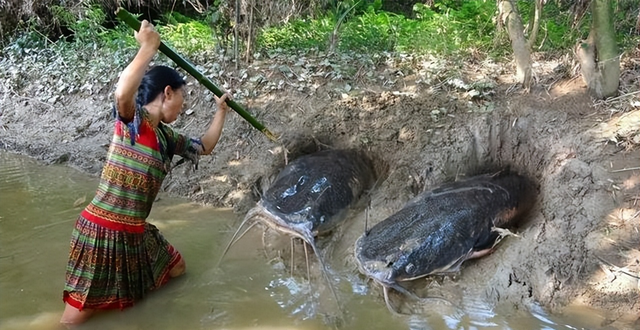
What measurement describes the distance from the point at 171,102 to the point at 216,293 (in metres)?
1.30

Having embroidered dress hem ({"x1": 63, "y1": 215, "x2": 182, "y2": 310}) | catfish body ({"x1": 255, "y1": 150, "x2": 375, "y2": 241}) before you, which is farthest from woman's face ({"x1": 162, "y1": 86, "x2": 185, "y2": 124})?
catfish body ({"x1": 255, "y1": 150, "x2": 375, "y2": 241})

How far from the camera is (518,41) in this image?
4.93m

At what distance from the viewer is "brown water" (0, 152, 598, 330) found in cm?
315

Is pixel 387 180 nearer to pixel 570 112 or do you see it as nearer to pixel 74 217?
pixel 570 112

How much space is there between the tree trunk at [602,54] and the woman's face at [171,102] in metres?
3.46

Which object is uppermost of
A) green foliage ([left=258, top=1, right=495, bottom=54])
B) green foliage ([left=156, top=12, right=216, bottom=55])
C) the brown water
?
green foliage ([left=258, top=1, right=495, bottom=54])

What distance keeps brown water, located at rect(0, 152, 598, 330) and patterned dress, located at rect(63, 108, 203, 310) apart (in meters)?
0.18

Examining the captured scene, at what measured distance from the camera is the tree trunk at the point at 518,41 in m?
4.88

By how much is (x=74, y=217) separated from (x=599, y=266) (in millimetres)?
4081

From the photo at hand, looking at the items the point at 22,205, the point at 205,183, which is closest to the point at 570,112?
the point at 205,183

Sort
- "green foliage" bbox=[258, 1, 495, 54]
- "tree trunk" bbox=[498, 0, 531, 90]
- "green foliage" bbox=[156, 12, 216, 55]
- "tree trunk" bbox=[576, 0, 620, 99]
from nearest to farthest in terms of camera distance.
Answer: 1. "tree trunk" bbox=[576, 0, 620, 99]
2. "tree trunk" bbox=[498, 0, 531, 90]
3. "green foliage" bbox=[258, 1, 495, 54]
4. "green foliage" bbox=[156, 12, 216, 55]

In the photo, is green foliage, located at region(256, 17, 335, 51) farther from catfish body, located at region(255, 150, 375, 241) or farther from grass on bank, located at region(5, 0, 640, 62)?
catfish body, located at region(255, 150, 375, 241)

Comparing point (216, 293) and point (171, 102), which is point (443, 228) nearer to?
point (216, 293)

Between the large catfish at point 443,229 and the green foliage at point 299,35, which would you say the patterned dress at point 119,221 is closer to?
the large catfish at point 443,229
